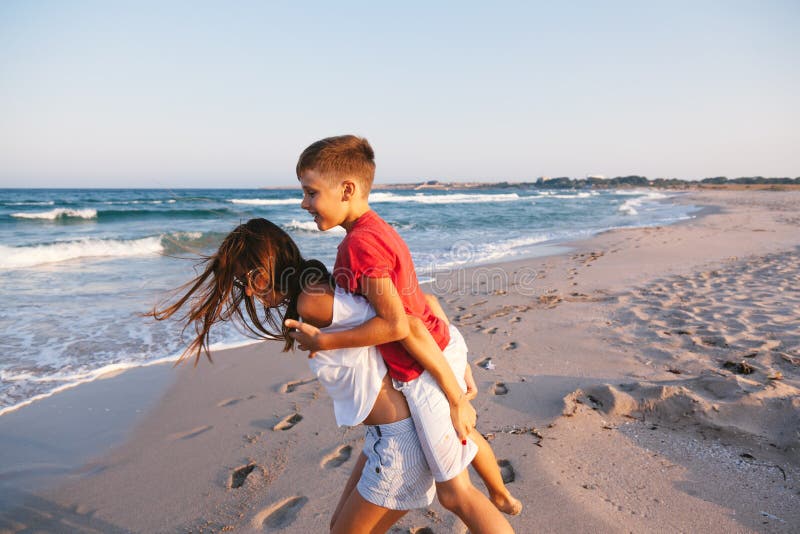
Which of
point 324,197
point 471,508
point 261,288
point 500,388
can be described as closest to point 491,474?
point 471,508

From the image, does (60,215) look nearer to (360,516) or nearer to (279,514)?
(279,514)

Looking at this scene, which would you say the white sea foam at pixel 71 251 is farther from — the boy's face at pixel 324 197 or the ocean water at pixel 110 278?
the boy's face at pixel 324 197

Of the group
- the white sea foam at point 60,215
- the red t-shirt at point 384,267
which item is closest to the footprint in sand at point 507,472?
the red t-shirt at point 384,267

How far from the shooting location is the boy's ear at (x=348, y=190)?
1.65 m

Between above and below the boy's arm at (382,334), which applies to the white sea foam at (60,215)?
below

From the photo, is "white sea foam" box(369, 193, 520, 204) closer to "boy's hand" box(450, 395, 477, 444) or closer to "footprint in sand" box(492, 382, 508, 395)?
"footprint in sand" box(492, 382, 508, 395)

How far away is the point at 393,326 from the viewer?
1.49m

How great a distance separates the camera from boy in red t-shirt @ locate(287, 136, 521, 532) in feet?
4.93

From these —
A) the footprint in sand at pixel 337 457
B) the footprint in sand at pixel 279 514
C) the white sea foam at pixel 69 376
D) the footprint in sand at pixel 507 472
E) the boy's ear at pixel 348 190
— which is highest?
the boy's ear at pixel 348 190

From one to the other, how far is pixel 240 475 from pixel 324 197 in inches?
80.9

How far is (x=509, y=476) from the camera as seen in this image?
268cm

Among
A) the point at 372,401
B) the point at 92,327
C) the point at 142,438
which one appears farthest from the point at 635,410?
the point at 92,327

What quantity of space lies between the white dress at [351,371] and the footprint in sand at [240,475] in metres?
1.54

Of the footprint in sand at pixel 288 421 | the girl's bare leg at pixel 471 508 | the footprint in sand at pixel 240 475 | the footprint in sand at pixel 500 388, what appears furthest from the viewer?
the footprint in sand at pixel 500 388
